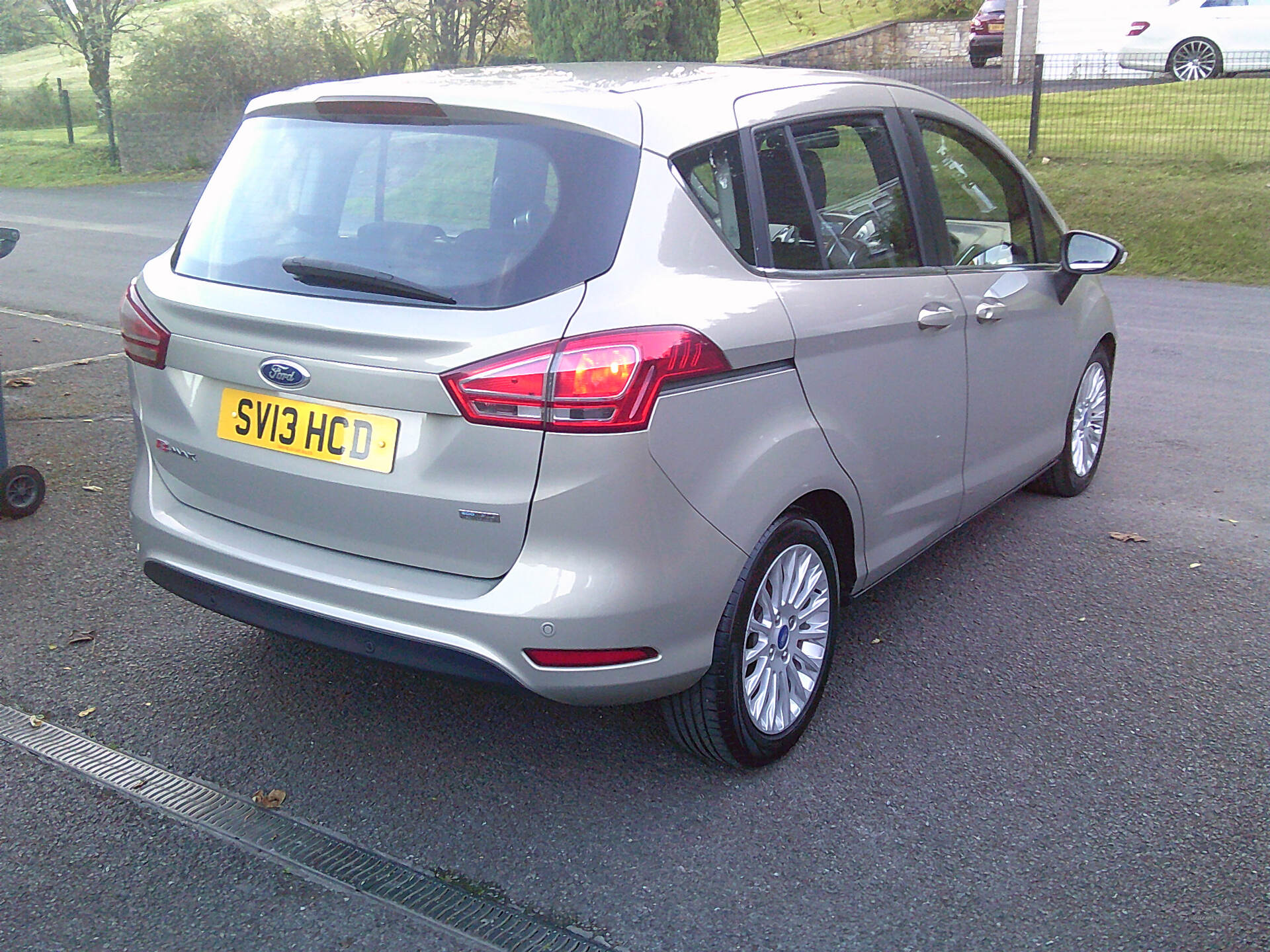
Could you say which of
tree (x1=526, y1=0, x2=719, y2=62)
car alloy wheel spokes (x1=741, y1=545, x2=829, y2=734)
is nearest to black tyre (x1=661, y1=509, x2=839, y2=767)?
car alloy wheel spokes (x1=741, y1=545, x2=829, y2=734)

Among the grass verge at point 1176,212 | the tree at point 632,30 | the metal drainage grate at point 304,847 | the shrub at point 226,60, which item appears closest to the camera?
the metal drainage grate at point 304,847

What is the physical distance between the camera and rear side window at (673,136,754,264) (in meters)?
3.14

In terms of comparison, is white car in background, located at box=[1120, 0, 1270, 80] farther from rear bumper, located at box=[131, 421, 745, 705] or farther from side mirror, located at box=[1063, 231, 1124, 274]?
rear bumper, located at box=[131, 421, 745, 705]

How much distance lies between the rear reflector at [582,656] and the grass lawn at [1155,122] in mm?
14970

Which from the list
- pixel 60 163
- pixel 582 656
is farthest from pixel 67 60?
pixel 582 656

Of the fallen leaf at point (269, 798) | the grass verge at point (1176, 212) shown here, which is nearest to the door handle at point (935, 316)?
the fallen leaf at point (269, 798)

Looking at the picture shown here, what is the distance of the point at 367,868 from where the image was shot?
9.82ft

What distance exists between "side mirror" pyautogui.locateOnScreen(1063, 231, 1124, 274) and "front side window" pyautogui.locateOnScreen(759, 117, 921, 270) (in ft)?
3.71

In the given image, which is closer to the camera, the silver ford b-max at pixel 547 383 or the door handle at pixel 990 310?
the silver ford b-max at pixel 547 383

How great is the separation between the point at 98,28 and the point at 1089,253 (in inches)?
1123

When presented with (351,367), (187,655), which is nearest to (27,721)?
(187,655)

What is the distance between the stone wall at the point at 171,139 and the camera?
2552 cm

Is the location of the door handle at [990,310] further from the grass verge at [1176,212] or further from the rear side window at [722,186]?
the grass verge at [1176,212]

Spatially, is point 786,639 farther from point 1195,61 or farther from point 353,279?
point 1195,61
